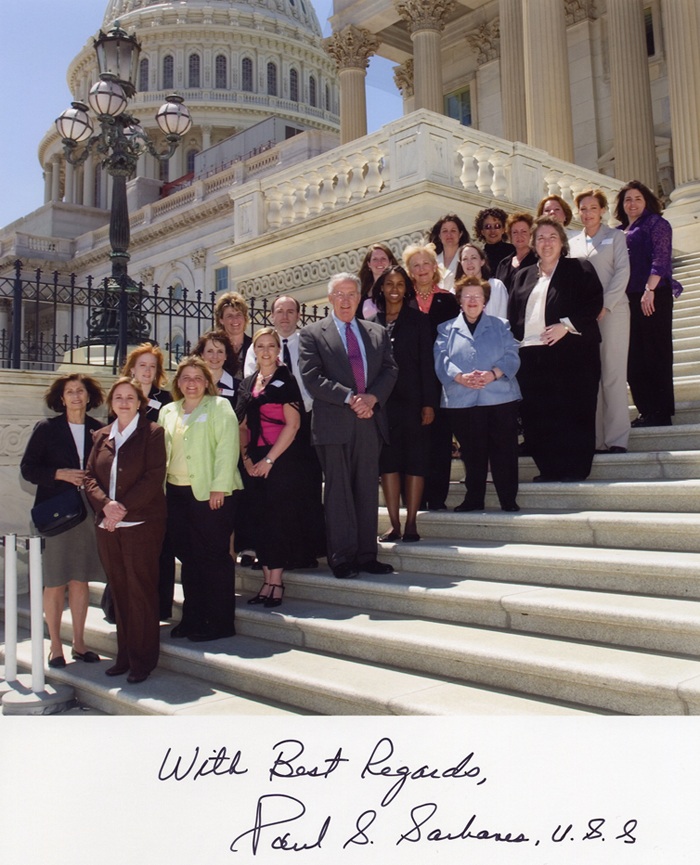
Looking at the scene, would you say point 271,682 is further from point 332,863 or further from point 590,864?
point 590,864

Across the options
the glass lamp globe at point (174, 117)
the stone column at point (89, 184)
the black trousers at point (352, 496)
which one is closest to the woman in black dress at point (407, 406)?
the black trousers at point (352, 496)

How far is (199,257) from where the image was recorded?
145ft

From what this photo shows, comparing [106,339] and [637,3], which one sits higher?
[637,3]

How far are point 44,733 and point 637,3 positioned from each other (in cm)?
2037

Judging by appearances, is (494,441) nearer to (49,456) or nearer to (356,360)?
(356,360)

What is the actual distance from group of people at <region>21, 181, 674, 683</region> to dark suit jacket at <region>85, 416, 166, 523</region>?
0.01 metres

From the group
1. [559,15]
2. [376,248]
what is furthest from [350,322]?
[559,15]

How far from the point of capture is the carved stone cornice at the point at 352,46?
2409cm

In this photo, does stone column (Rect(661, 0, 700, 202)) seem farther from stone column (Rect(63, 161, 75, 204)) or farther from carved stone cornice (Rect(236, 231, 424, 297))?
stone column (Rect(63, 161, 75, 204))

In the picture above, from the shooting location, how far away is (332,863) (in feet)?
9.76

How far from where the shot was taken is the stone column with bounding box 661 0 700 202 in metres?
15.7

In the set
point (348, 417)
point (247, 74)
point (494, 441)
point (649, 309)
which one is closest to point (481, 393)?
point (494, 441)

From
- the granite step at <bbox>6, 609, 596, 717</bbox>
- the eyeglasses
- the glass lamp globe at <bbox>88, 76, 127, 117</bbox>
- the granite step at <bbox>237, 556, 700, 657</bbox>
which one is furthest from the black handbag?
the glass lamp globe at <bbox>88, 76, 127, 117</bbox>

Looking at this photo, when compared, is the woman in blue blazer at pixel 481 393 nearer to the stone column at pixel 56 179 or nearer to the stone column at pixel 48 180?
the stone column at pixel 56 179
